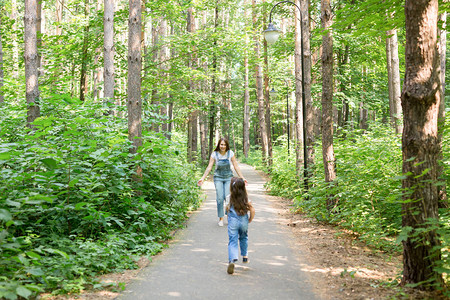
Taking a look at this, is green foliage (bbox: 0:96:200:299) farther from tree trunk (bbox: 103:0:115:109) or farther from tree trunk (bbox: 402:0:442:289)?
tree trunk (bbox: 402:0:442:289)

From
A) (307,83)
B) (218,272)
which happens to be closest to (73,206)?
(218,272)

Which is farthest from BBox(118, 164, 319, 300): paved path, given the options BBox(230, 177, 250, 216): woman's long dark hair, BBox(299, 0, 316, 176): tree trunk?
BBox(299, 0, 316, 176): tree trunk

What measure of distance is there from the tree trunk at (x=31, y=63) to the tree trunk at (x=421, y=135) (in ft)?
25.4

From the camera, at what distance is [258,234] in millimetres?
7742

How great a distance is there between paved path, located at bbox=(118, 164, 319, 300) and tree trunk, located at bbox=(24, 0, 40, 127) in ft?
14.8

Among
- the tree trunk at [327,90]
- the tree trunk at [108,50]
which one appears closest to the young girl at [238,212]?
the tree trunk at [327,90]

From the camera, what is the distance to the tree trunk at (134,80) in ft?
25.5

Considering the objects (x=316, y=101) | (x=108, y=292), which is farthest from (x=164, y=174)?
(x=316, y=101)

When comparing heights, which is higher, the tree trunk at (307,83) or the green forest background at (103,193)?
the tree trunk at (307,83)

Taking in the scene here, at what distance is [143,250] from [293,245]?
9.29 feet

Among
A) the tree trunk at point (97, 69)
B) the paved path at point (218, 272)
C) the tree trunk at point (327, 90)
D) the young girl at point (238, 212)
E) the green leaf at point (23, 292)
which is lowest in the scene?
the paved path at point (218, 272)

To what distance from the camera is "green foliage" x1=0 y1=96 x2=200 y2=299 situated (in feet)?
14.1

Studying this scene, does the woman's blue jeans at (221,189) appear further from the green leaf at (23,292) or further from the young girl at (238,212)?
the green leaf at (23,292)

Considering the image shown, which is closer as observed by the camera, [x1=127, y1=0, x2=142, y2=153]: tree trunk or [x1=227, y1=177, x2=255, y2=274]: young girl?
[x1=227, y1=177, x2=255, y2=274]: young girl
